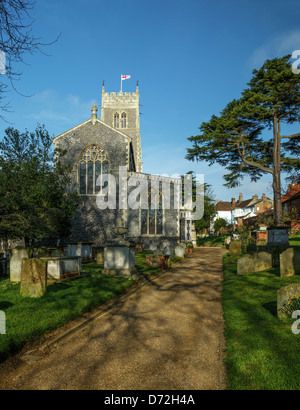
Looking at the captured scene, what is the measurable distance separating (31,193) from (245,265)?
1093 centimetres

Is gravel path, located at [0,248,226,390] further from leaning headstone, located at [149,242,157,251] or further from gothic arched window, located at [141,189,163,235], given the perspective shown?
gothic arched window, located at [141,189,163,235]

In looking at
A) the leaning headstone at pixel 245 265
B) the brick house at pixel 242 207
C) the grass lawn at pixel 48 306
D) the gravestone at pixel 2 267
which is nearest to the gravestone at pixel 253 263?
the leaning headstone at pixel 245 265

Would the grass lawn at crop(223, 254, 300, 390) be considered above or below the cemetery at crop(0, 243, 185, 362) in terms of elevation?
below

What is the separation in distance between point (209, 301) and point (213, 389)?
467cm

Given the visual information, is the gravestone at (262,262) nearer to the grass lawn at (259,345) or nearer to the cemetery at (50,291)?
the grass lawn at (259,345)

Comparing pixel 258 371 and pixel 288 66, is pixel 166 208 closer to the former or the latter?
pixel 288 66

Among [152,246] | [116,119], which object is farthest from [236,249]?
[116,119]

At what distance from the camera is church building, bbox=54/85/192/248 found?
23953mm

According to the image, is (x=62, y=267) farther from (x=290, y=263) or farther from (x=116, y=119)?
(x=116, y=119)

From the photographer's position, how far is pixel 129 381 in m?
3.76

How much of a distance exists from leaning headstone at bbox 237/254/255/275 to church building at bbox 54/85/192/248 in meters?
12.9

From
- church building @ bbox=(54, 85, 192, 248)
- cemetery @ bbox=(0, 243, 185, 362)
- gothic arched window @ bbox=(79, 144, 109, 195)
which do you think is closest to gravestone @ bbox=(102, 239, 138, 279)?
cemetery @ bbox=(0, 243, 185, 362)

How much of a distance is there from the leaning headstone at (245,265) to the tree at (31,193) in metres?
9.28

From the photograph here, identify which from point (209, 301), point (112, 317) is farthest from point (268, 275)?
point (112, 317)
